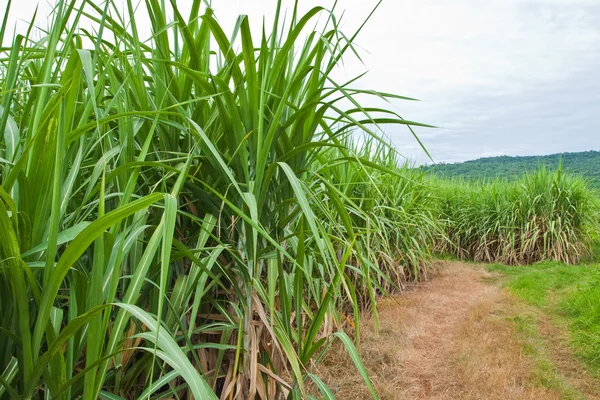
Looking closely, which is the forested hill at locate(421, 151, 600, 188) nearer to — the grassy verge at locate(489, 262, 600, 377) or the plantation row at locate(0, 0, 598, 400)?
the grassy verge at locate(489, 262, 600, 377)

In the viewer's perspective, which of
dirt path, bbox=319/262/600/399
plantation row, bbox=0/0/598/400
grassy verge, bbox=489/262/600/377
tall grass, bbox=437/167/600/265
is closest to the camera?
plantation row, bbox=0/0/598/400

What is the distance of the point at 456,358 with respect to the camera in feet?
8.37

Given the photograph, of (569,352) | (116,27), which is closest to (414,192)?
(569,352)

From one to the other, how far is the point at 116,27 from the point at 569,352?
10.1 feet

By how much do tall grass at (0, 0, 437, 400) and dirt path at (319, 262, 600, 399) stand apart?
109 cm

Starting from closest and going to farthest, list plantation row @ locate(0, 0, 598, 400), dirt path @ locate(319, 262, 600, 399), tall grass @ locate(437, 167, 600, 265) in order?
plantation row @ locate(0, 0, 598, 400)
dirt path @ locate(319, 262, 600, 399)
tall grass @ locate(437, 167, 600, 265)

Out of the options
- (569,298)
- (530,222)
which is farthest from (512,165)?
(569,298)

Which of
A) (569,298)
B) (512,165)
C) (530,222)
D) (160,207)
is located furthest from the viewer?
(512,165)

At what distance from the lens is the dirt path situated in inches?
83.7

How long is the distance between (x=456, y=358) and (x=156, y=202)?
2.20 meters

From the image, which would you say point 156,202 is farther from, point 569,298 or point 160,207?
point 569,298

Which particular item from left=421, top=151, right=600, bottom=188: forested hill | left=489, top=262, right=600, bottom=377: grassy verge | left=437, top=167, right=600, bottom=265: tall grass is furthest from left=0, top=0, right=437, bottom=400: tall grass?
left=421, top=151, right=600, bottom=188: forested hill

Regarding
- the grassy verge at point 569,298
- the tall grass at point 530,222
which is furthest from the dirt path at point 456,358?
the tall grass at point 530,222

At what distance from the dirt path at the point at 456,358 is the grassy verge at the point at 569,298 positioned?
0.51 ft
